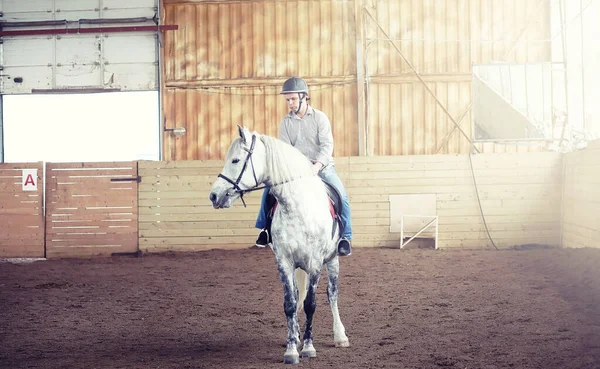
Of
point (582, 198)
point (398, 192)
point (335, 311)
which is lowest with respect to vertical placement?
point (335, 311)

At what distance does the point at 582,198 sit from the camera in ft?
38.5

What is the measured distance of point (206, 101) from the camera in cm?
1758

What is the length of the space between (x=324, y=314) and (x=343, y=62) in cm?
1070

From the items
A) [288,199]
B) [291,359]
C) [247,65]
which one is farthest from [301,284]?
[247,65]

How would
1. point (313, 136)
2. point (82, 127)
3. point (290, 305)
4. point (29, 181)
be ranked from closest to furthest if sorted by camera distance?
point (290, 305), point (313, 136), point (29, 181), point (82, 127)

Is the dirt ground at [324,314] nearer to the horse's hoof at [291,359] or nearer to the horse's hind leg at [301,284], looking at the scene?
the horse's hoof at [291,359]

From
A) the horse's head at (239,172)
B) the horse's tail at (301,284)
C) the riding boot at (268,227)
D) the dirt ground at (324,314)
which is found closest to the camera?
the horse's head at (239,172)

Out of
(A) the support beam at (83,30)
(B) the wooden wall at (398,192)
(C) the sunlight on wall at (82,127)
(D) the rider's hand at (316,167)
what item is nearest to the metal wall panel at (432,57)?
(B) the wooden wall at (398,192)

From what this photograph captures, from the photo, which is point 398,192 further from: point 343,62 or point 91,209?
point 91,209

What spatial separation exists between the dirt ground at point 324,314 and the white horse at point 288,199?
2.14 feet

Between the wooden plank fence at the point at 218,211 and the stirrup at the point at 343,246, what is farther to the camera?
the wooden plank fence at the point at 218,211

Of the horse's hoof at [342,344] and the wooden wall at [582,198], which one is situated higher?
the wooden wall at [582,198]

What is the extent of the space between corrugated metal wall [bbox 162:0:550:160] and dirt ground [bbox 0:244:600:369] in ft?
18.2

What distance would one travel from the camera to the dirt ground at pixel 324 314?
5.54 metres
